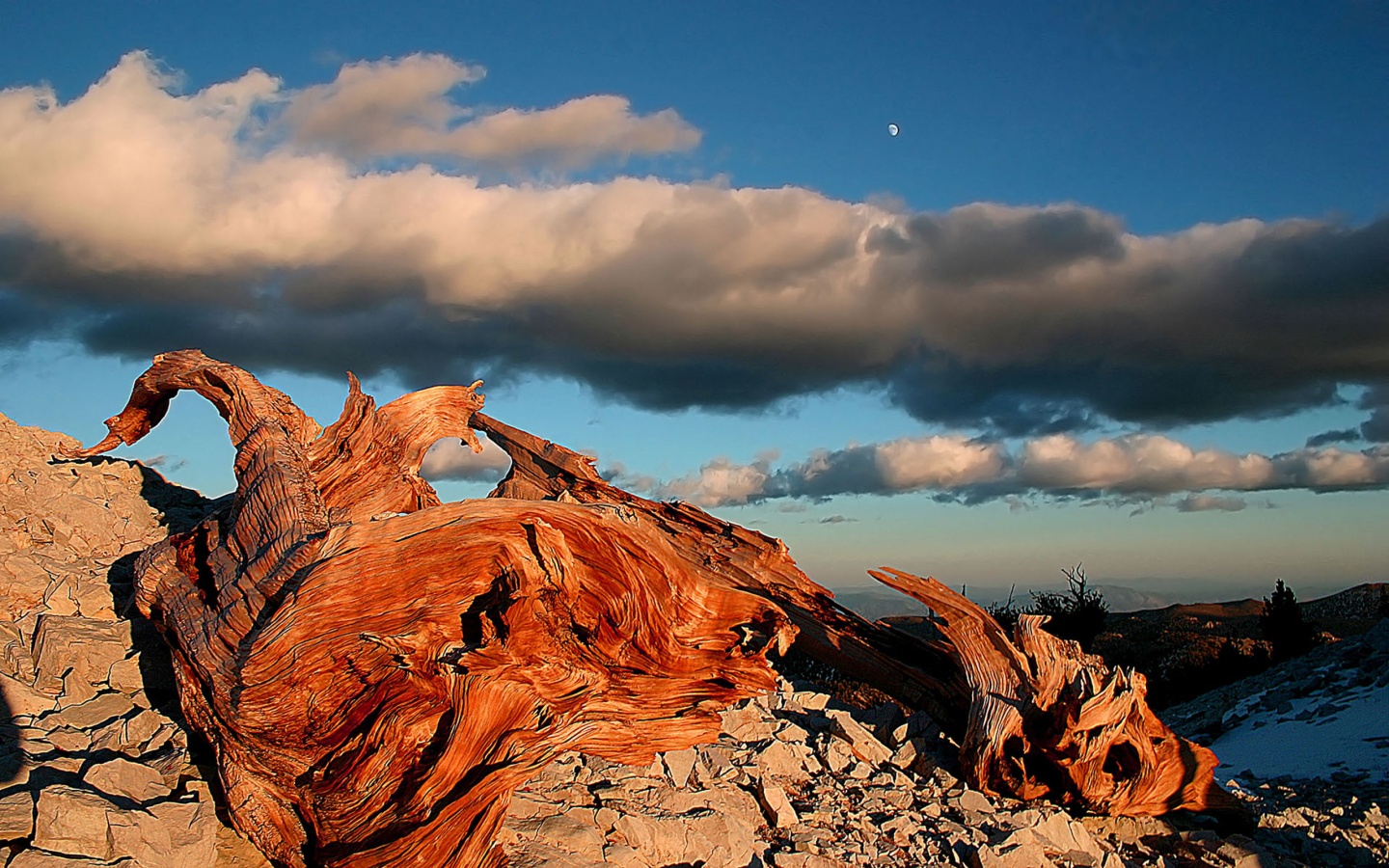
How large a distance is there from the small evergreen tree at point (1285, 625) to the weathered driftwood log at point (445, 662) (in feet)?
52.3

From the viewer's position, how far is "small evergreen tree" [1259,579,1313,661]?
69.1 feet

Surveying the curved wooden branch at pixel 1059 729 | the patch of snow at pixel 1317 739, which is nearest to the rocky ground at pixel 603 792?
the curved wooden branch at pixel 1059 729

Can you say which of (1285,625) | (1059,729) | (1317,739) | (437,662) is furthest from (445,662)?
(1285,625)

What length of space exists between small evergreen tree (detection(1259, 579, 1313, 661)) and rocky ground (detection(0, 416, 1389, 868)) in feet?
43.7

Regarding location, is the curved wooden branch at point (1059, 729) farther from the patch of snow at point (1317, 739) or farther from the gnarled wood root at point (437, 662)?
the patch of snow at point (1317, 739)

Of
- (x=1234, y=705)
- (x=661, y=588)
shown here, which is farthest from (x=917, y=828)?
(x=1234, y=705)

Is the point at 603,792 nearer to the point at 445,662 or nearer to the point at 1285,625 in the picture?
the point at 445,662

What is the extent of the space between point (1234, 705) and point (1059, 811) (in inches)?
378

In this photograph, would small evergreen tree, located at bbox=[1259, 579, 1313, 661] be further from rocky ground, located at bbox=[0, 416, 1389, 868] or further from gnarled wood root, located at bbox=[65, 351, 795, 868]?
gnarled wood root, located at bbox=[65, 351, 795, 868]

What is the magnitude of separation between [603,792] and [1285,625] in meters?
20.5

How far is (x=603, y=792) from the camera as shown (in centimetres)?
630

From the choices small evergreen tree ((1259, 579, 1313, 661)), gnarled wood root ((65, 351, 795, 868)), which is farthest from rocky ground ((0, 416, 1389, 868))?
small evergreen tree ((1259, 579, 1313, 661))

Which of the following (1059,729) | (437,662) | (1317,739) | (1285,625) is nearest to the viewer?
(437,662)

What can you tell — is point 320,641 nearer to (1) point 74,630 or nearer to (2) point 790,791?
(1) point 74,630
